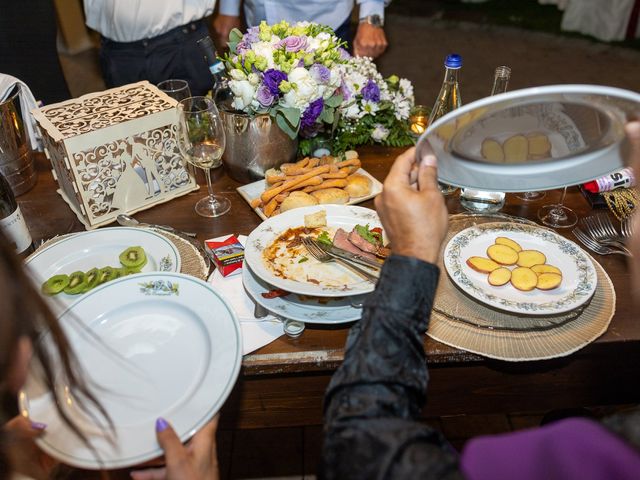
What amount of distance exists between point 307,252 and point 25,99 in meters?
0.94

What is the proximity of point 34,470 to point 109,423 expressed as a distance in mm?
205

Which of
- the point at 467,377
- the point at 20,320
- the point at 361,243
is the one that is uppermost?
the point at 20,320

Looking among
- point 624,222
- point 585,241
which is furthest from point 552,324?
point 624,222

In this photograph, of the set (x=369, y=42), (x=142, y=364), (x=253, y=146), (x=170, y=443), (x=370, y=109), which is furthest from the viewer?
(x=369, y=42)

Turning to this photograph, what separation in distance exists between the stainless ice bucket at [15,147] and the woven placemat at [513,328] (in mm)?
1206

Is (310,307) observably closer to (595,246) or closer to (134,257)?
(134,257)

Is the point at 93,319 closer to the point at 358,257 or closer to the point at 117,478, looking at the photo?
the point at 117,478

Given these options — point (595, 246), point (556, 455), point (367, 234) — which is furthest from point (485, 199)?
point (556, 455)

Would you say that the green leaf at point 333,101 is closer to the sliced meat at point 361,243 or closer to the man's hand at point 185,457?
the sliced meat at point 361,243

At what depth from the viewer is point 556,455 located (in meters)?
0.52

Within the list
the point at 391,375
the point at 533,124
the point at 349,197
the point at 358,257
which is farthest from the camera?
the point at 349,197

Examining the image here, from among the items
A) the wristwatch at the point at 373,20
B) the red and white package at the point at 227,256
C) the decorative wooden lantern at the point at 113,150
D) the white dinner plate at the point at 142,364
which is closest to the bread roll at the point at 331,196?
the red and white package at the point at 227,256

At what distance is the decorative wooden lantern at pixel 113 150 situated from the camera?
49.7 inches

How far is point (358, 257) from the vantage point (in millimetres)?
1113
